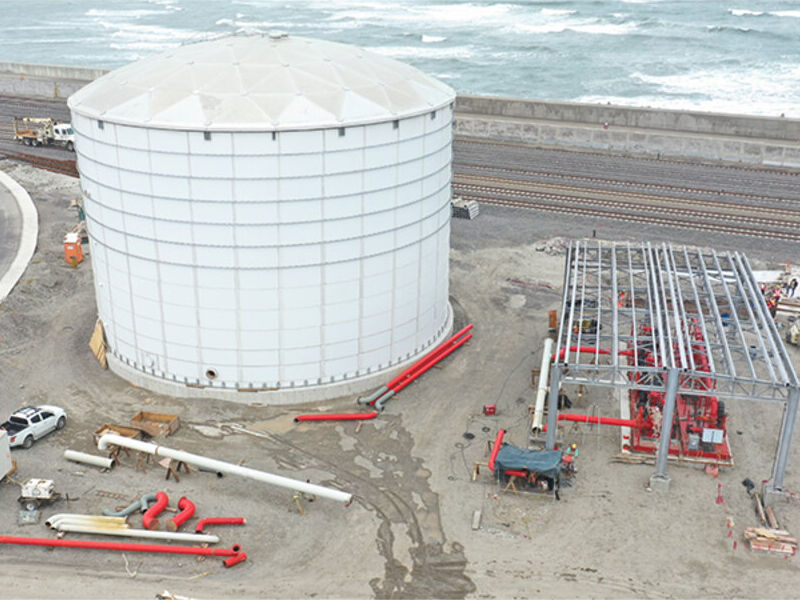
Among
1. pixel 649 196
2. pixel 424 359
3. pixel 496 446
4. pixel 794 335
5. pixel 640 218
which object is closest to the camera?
pixel 496 446

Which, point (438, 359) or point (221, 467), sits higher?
point (221, 467)

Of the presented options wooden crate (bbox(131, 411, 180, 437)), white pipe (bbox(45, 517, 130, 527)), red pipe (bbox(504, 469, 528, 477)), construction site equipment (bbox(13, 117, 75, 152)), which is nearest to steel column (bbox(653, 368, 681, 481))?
red pipe (bbox(504, 469, 528, 477))

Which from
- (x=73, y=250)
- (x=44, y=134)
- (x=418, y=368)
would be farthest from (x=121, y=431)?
(x=44, y=134)

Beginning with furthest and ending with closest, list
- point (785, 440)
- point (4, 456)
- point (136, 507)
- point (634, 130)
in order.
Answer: point (634, 130), point (4, 456), point (136, 507), point (785, 440)

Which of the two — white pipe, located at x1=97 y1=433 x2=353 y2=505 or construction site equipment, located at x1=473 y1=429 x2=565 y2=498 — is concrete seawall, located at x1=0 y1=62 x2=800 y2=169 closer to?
construction site equipment, located at x1=473 y1=429 x2=565 y2=498

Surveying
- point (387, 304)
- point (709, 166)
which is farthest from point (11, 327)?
point (709, 166)

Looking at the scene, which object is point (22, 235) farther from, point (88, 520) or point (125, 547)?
point (125, 547)
